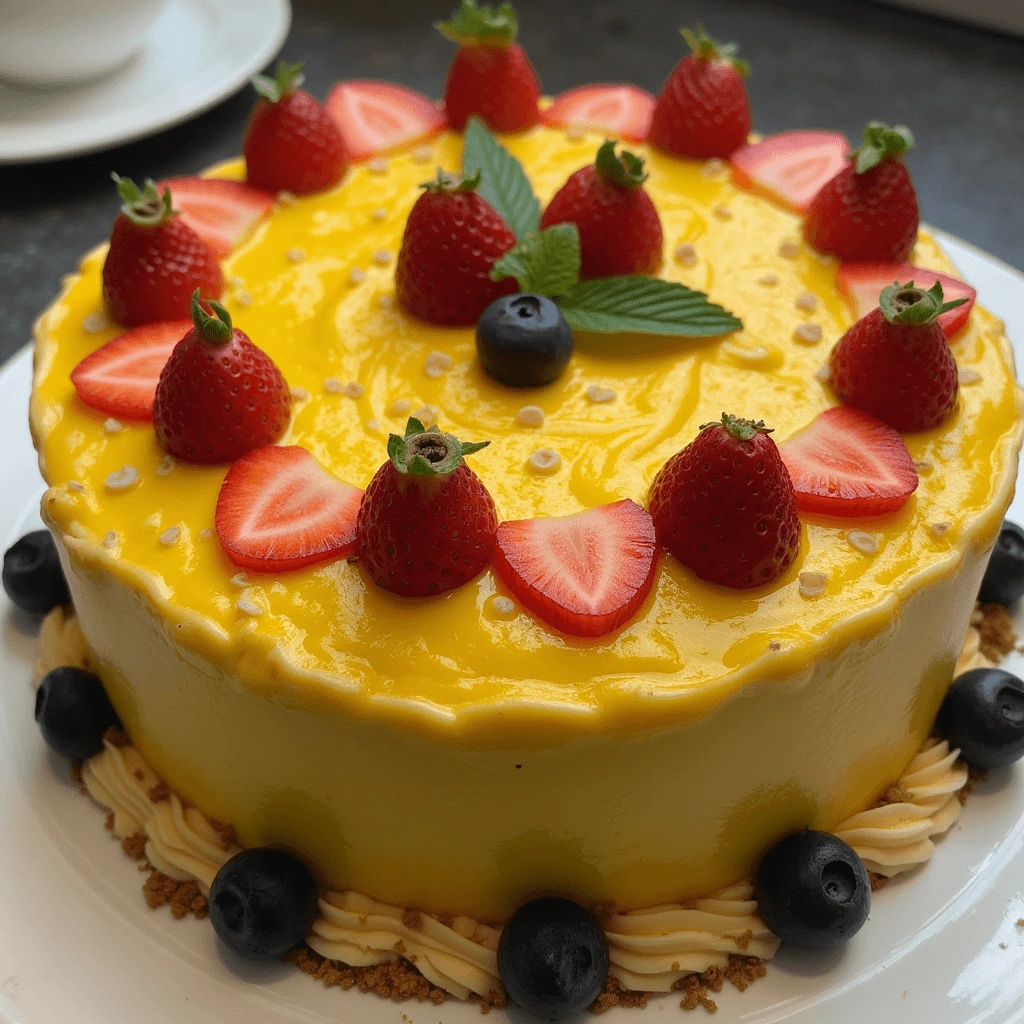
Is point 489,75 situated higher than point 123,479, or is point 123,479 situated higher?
point 489,75

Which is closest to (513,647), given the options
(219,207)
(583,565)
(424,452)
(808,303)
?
(583,565)

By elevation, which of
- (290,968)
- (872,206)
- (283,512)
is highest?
(872,206)

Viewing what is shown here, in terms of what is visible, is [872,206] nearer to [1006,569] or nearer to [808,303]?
[808,303]

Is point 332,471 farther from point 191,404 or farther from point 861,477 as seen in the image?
point 861,477

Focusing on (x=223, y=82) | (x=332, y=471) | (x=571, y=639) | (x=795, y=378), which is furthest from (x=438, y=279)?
(x=223, y=82)

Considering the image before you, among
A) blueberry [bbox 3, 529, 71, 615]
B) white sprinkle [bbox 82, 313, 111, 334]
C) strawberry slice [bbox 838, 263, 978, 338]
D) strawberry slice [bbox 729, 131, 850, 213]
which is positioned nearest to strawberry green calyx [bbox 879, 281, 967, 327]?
strawberry slice [bbox 838, 263, 978, 338]

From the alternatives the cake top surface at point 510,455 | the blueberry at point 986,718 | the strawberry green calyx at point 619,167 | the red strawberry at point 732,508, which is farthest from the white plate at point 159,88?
the blueberry at point 986,718
